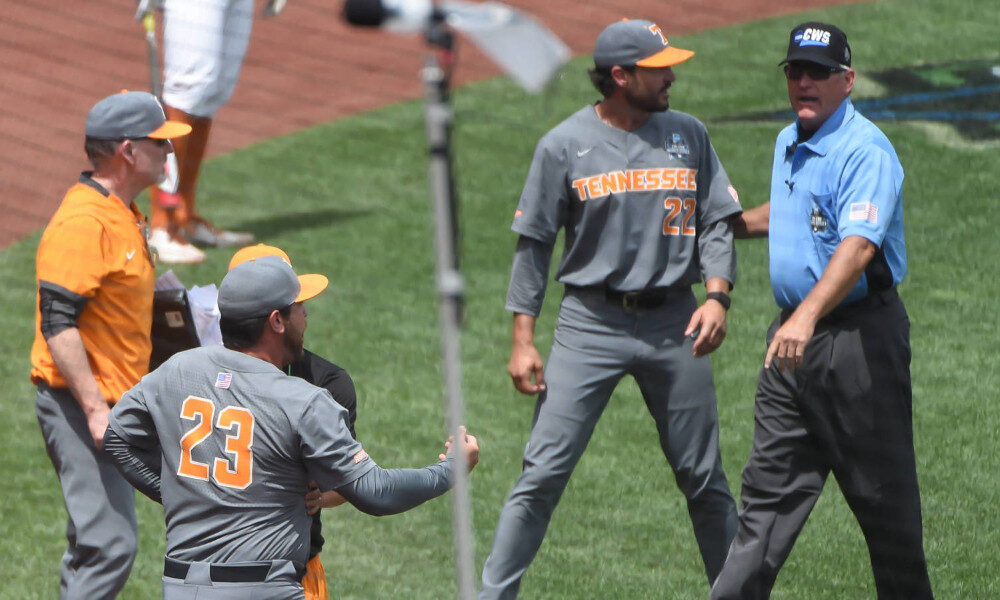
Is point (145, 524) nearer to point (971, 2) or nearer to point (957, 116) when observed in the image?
point (957, 116)

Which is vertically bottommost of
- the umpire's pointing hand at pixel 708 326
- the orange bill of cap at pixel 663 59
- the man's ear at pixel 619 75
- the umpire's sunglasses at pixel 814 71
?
the umpire's pointing hand at pixel 708 326

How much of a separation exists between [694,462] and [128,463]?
1.89 m

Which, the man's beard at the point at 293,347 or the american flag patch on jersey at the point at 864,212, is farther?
the american flag patch on jersey at the point at 864,212

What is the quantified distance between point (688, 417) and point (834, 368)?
1.99 ft

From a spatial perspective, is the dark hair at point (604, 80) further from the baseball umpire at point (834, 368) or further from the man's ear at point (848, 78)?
the man's ear at point (848, 78)

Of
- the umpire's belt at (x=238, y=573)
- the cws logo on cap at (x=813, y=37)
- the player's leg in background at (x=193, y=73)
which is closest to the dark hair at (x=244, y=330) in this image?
the umpire's belt at (x=238, y=573)

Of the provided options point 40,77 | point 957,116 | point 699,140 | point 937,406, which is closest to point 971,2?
point 957,116

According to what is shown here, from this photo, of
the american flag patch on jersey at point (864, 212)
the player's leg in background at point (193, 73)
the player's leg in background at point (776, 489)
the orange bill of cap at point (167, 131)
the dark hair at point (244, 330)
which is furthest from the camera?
the player's leg in background at point (193, 73)

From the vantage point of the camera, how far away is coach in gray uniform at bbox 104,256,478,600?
3842 mm

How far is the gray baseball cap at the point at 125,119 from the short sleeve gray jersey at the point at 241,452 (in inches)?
44.6

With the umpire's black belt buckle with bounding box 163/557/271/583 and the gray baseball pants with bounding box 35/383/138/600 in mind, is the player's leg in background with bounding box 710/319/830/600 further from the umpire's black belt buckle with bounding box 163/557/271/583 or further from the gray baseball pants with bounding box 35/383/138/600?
the gray baseball pants with bounding box 35/383/138/600

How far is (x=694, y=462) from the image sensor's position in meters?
4.99

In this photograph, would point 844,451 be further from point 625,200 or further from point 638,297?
point 625,200

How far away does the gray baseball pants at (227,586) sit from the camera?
386 cm
